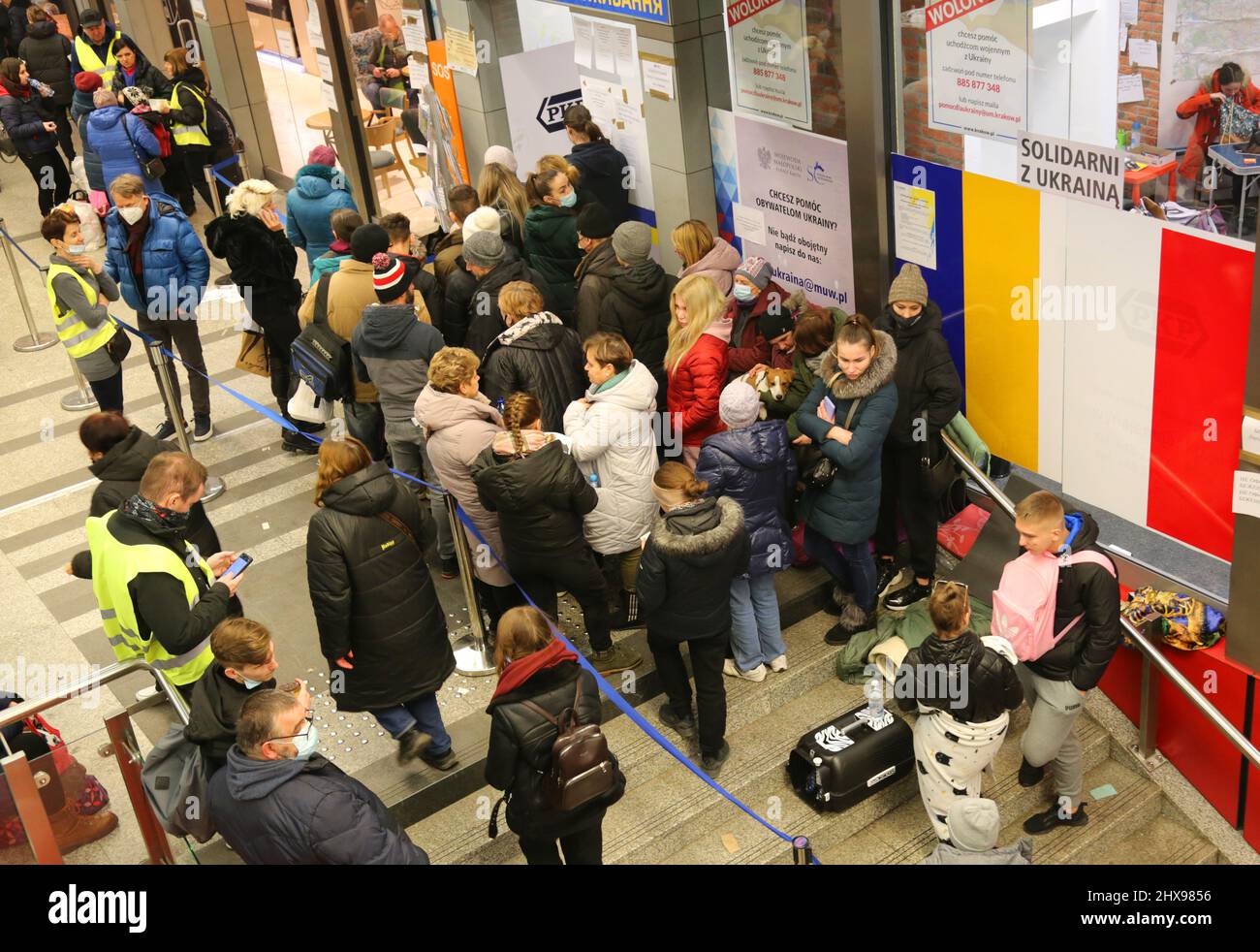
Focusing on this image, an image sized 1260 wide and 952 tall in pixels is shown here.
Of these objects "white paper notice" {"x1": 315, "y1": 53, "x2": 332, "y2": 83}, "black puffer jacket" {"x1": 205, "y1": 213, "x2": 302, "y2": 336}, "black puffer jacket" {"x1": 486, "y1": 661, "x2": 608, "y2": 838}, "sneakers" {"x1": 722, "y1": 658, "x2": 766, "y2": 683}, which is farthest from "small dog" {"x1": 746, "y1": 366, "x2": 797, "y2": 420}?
"white paper notice" {"x1": 315, "y1": 53, "x2": 332, "y2": 83}

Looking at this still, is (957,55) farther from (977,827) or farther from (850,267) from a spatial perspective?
(977,827)

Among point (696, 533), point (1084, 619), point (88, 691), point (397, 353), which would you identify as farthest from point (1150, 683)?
point (88, 691)

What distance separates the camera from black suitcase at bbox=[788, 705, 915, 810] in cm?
595

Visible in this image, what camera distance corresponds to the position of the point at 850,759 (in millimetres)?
5949

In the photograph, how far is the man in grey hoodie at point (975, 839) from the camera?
5480mm

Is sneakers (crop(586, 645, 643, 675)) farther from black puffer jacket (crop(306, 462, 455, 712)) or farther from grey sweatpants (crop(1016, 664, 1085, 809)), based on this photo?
grey sweatpants (crop(1016, 664, 1085, 809))

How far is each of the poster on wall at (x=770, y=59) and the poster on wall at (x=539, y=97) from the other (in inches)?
83.7

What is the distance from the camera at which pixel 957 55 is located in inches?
253

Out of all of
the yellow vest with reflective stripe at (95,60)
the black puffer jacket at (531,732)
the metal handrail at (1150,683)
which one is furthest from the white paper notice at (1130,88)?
the yellow vest with reflective stripe at (95,60)

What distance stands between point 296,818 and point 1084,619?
3.30 meters

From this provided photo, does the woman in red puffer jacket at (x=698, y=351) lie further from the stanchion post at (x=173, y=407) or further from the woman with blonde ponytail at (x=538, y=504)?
the stanchion post at (x=173, y=407)

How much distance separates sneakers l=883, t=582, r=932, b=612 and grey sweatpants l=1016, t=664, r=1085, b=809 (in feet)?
2.81

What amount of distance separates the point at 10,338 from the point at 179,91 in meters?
2.88

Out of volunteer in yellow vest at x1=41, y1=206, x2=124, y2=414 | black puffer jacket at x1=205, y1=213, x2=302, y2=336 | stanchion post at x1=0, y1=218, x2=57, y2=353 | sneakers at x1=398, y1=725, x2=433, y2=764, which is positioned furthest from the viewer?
stanchion post at x1=0, y1=218, x2=57, y2=353
